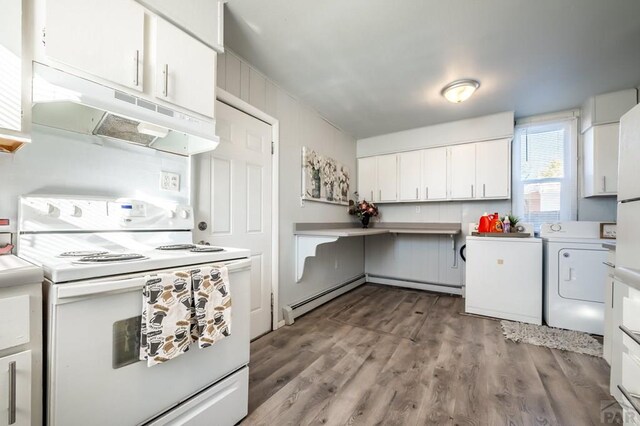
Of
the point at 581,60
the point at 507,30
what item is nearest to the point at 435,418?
the point at 507,30

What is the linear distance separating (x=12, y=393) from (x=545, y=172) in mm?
4509

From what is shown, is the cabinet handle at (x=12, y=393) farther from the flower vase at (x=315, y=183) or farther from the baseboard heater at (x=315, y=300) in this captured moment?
the flower vase at (x=315, y=183)

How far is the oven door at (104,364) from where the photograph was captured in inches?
29.5

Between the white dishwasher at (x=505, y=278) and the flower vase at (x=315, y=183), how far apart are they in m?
1.82

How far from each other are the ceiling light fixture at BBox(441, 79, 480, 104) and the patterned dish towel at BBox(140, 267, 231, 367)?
260 centimetres

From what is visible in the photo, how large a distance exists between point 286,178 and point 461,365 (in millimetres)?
2132

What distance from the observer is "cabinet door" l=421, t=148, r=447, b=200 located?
3457 millimetres

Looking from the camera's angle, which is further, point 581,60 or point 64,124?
point 581,60

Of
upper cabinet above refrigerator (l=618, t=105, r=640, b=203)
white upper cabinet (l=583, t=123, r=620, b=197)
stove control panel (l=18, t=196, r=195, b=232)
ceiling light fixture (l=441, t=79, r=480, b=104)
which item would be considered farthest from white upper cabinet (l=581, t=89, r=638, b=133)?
stove control panel (l=18, t=196, r=195, b=232)

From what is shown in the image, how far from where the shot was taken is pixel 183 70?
1345mm

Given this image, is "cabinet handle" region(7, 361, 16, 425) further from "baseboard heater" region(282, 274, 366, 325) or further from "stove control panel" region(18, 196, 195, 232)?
"baseboard heater" region(282, 274, 366, 325)

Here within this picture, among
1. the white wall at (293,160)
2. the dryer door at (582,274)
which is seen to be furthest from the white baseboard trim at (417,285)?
the dryer door at (582,274)

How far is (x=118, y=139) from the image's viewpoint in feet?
4.34

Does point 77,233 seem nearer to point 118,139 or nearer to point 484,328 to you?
point 118,139
